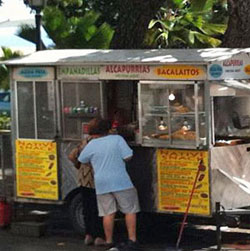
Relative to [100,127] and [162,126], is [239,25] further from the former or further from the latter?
[100,127]

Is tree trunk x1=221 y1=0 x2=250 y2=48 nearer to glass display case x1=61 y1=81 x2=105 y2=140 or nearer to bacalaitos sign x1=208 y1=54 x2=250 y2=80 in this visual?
bacalaitos sign x1=208 y1=54 x2=250 y2=80

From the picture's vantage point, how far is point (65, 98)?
10.7 meters

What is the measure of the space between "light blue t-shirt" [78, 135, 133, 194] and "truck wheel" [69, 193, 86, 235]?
41.2 inches

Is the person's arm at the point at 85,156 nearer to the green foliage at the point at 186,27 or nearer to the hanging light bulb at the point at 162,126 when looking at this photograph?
the hanging light bulb at the point at 162,126

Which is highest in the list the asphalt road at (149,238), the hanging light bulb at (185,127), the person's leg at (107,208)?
the hanging light bulb at (185,127)

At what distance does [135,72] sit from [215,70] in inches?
42.1

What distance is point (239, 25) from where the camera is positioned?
12.1 meters

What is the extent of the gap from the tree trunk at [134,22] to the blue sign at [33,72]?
4.00 m

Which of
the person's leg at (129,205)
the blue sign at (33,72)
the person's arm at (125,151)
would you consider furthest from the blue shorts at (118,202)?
the blue sign at (33,72)

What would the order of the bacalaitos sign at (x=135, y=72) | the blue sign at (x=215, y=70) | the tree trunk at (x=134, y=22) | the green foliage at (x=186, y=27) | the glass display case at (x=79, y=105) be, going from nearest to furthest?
1. the blue sign at (x=215, y=70)
2. the bacalaitos sign at (x=135, y=72)
3. the glass display case at (x=79, y=105)
4. the tree trunk at (x=134, y=22)
5. the green foliage at (x=186, y=27)

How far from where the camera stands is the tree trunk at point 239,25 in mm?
11992

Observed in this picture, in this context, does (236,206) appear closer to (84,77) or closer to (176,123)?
(176,123)

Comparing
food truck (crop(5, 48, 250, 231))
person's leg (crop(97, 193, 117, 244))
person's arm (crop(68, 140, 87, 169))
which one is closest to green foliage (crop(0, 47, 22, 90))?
food truck (crop(5, 48, 250, 231))

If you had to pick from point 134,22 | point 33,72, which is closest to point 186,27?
point 134,22
